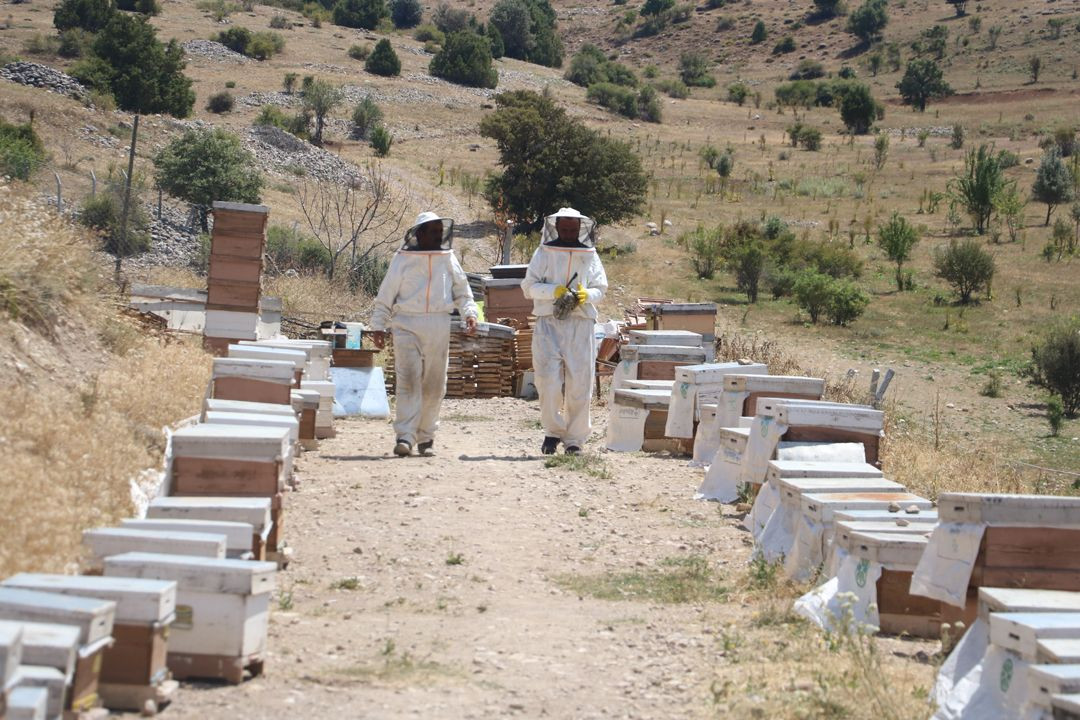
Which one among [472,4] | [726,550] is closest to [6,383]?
[726,550]

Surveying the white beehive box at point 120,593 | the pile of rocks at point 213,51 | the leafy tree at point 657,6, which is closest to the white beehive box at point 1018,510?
the white beehive box at point 120,593

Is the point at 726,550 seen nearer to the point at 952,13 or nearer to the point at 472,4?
the point at 952,13

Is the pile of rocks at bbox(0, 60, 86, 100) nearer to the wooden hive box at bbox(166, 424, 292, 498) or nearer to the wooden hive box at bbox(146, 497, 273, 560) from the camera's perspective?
the wooden hive box at bbox(166, 424, 292, 498)

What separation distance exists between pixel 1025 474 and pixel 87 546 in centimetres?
1309

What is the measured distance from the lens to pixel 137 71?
47.7 m

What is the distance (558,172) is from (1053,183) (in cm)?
1835

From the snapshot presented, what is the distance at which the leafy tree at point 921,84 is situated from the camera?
7950 cm

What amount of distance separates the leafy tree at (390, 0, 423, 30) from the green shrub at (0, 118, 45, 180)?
69.6 metres

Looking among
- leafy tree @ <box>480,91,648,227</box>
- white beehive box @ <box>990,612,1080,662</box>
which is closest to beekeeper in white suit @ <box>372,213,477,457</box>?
white beehive box @ <box>990,612,1080,662</box>

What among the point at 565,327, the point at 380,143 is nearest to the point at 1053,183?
the point at 380,143

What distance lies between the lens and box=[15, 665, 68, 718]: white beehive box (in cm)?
413

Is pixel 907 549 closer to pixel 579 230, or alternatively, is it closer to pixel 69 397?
pixel 69 397

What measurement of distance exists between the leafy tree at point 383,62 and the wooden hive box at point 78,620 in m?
67.9

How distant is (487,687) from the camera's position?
18.3 ft
